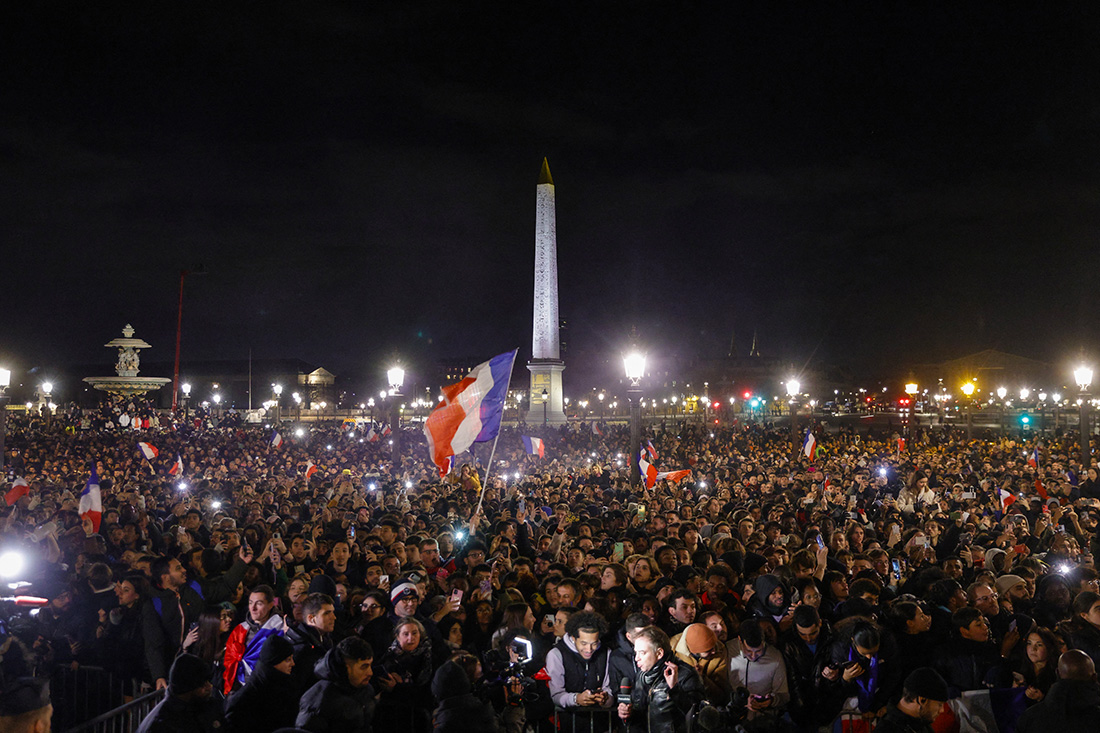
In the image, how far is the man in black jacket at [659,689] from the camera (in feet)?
15.2

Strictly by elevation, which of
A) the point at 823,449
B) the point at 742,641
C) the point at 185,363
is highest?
the point at 185,363

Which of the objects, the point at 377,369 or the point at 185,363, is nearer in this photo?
the point at 185,363

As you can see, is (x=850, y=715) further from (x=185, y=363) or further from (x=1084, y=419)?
(x=185, y=363)

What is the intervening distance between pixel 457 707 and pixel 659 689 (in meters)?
1.29

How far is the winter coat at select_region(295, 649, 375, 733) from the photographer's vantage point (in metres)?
4.20

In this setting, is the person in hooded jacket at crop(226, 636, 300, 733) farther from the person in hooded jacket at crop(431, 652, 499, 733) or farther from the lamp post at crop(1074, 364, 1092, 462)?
the lamp post at crop(1074, 364, 1092, 462)

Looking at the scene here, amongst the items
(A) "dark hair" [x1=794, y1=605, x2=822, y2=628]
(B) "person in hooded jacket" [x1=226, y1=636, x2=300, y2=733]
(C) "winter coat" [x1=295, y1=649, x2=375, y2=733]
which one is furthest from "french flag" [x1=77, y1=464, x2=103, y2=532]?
(A) "dark hair" [x1=794, y1=605, x2=822, y2=628]

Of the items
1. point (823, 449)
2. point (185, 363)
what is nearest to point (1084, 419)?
point (823, 449)

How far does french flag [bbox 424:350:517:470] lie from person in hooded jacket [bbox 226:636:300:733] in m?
6.54

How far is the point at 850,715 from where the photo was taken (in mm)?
4926

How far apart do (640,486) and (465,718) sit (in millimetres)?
13378

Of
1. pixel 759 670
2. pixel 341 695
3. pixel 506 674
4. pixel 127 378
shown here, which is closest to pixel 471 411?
pixel 506 674

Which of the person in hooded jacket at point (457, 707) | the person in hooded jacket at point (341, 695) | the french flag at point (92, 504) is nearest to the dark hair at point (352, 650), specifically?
the person in hooded jacket at point (341, 695)

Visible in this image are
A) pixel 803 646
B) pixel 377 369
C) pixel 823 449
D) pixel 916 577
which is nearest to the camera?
pixel 803 646
